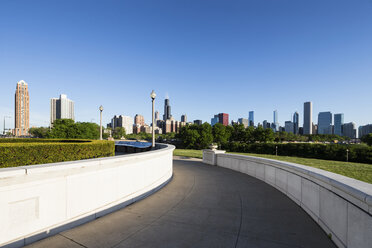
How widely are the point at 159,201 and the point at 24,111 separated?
650 ft

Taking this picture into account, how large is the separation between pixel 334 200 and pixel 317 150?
47.6 meters

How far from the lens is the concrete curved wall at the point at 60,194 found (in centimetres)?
334

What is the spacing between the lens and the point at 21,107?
151000 mm

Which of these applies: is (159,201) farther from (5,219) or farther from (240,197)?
(5,219)

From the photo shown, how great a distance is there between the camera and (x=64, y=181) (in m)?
4.13

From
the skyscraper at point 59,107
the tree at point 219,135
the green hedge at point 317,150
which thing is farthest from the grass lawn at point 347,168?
the skyscraper at point 59,107

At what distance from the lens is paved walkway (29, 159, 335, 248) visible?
12.0ft

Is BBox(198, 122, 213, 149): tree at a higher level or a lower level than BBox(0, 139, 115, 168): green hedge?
lower

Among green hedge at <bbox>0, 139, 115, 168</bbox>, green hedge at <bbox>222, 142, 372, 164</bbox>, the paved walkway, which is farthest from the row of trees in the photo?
the paved walkway

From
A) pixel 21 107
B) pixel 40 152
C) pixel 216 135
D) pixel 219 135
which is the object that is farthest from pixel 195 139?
pixel 21 107

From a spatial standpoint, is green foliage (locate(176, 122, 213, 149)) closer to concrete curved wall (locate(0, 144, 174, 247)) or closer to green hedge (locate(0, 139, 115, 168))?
green hedge (locate(0, 139, 115, 168))

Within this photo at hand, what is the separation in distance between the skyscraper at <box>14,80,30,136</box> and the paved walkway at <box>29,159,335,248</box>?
190m

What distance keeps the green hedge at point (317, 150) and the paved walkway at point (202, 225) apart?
4106 cm

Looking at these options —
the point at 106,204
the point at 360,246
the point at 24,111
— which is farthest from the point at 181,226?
the point at 24,111
